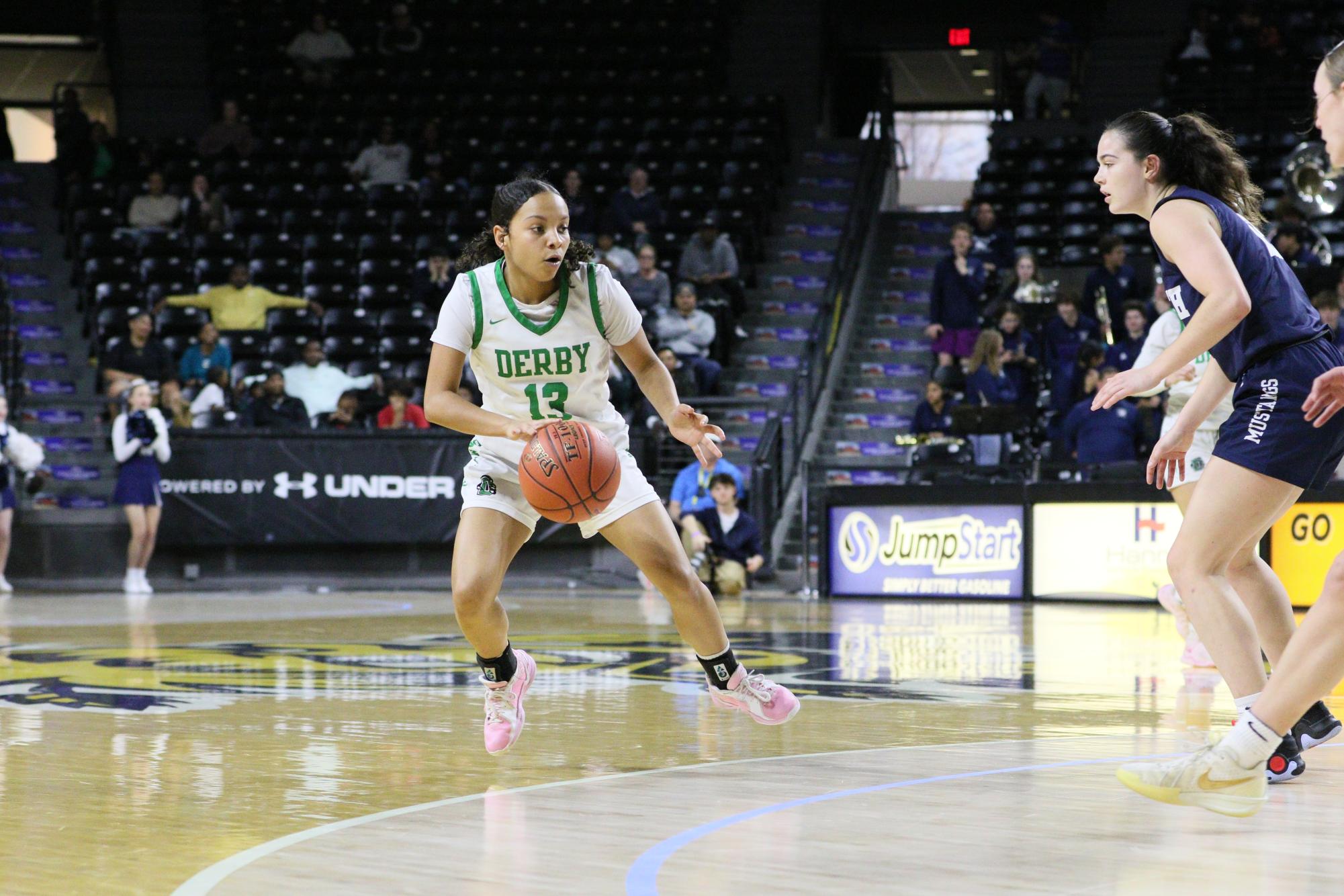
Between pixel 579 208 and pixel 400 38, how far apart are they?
18.7 feet

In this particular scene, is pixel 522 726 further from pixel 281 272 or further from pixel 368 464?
pixel 281 272

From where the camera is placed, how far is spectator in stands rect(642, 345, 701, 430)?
53.1 ft

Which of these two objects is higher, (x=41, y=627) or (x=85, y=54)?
(x=85, y=54)

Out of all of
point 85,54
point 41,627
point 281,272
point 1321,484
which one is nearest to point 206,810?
point 1321,484

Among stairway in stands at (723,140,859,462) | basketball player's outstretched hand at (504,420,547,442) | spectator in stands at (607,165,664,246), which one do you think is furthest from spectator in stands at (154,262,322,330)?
basketball player's outstretched hand at (504,420,547,442)

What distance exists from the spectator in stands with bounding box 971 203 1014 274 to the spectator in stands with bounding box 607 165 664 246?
3775mm

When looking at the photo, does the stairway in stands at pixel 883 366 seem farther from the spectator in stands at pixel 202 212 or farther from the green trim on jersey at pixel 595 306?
the green trim on jersey at pixel 595 306

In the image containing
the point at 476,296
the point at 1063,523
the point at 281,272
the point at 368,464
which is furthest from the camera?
the point at 281,272

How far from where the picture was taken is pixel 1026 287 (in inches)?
658

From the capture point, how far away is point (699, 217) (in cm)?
2022

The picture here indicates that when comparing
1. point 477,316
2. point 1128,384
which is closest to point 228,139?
point 477,316

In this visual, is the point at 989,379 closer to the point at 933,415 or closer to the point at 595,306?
the point at 933,415

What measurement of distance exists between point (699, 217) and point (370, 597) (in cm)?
796

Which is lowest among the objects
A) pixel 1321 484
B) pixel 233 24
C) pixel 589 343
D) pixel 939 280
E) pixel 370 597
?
pixel 370 597
